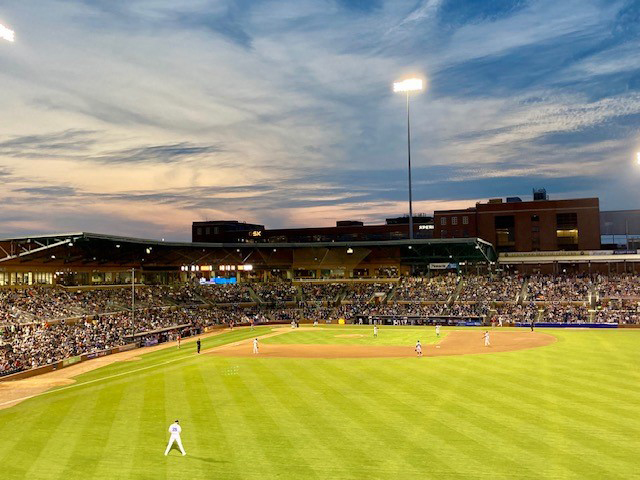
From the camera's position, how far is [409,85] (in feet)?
228

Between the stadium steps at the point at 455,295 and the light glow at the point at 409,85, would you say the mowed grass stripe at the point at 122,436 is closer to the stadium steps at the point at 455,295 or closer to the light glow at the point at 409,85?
the light glow at the point at 409,85

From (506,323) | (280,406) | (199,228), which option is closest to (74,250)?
(280,406)

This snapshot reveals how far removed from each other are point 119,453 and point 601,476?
17.2 m

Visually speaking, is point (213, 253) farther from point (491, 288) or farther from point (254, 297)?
point (491, 288)

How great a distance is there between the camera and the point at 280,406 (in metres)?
26.7

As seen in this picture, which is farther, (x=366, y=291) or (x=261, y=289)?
(x=261, y=289)

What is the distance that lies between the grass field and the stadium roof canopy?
914 inches

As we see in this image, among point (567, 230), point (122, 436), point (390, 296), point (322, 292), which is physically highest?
point (567, 230)

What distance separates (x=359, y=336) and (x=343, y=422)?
3612cm

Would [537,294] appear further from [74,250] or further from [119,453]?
[119,453]

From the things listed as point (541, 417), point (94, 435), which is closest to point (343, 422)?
point (541, 417)

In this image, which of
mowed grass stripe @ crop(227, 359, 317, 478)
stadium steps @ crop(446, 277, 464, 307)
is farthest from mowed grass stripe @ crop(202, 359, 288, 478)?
stadium steps @ crop(446, 277, 464, 307)

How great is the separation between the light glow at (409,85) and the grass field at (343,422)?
41.6 meters

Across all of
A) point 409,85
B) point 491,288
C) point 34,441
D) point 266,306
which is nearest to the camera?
point 34,441
